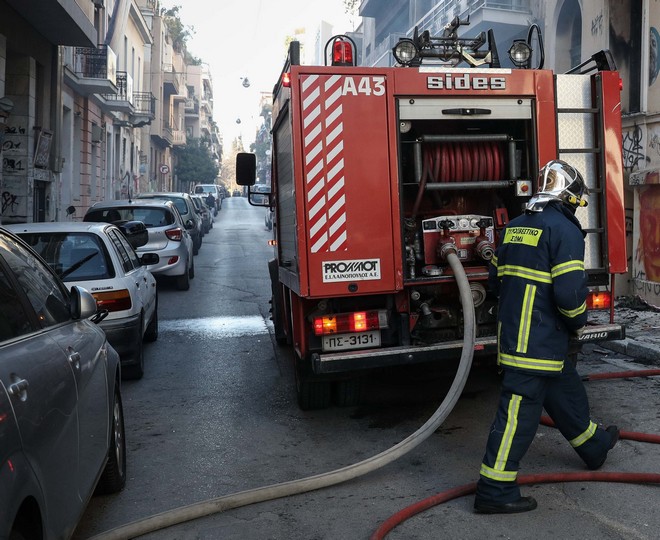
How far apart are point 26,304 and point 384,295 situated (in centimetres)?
291

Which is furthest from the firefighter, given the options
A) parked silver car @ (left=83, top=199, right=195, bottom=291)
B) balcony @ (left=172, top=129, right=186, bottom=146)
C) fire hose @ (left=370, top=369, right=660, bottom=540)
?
balcony @ (left=172, top=129, right=186, bottom=146)

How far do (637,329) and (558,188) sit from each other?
18.6 ft

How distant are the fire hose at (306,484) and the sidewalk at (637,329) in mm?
2693

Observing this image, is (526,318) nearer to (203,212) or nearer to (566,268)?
(566,268)

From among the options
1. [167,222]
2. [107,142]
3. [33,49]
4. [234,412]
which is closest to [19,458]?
[234,412]

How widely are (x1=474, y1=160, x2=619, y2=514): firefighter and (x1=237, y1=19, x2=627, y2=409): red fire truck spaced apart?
4.19 feet

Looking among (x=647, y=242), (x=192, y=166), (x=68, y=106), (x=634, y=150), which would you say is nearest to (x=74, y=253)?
(x=647, y=242)

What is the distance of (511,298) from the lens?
163 inches

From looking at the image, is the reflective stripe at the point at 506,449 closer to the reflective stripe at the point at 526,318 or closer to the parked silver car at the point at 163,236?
the reflective stripe at the point at 526,318

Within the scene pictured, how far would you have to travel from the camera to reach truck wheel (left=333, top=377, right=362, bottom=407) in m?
5.94

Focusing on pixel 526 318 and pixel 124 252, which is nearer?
pixel 526 318

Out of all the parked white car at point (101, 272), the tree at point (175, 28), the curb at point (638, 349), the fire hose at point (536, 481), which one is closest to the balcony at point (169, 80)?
the tree at point (175, 28)

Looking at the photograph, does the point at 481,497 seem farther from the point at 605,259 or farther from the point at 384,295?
the point at 605,259

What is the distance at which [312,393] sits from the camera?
234 inches
